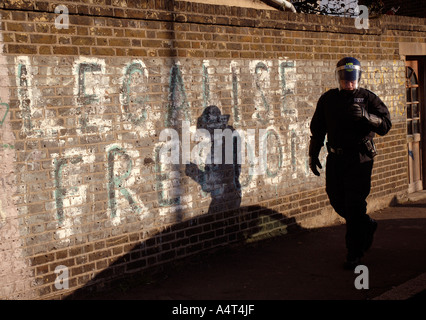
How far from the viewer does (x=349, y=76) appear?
594 cm

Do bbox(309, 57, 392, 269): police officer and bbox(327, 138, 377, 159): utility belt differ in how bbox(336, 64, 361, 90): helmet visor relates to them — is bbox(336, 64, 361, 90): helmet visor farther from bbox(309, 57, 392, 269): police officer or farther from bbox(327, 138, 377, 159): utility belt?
bbox(327, 138, 377, 159): utility belt

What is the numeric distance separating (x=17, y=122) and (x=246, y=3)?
5.54m

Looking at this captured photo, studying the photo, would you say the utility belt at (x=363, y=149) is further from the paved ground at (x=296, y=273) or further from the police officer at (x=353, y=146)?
the paved ground at (x=296, y=273)

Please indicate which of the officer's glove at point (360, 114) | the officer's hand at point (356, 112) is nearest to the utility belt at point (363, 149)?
the officer's glove at point (360, 114)

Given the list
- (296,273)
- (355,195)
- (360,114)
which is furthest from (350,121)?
(296,273)

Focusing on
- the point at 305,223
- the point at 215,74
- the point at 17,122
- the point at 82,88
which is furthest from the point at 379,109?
the point at 17,122

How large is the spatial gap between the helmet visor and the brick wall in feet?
4.70

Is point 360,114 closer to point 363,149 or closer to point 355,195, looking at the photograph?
point 363,149

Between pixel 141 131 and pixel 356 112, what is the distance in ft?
6.98

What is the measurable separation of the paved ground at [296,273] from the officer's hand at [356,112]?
5.05 ft

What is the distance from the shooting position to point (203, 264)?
251 inches

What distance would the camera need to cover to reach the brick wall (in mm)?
5012

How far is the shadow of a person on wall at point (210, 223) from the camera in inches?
230
